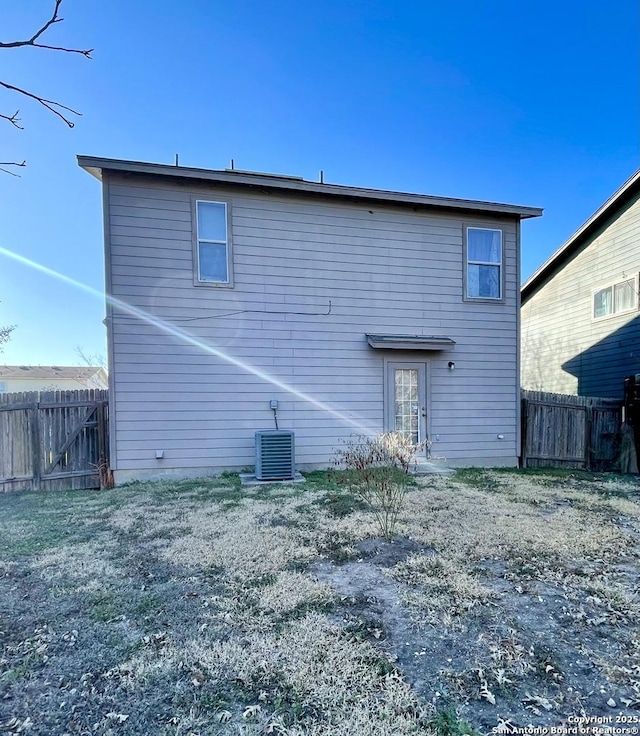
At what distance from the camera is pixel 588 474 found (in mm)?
7188

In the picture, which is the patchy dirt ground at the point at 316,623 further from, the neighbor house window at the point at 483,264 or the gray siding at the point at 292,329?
the neighbor house window at the point at 483,264

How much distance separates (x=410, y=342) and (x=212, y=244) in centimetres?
393

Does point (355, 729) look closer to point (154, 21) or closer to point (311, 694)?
point (311, 694)

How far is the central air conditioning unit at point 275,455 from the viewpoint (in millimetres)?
6129

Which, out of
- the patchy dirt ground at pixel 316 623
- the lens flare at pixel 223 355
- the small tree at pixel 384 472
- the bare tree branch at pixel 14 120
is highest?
the bare tree branch at pixel 14 120

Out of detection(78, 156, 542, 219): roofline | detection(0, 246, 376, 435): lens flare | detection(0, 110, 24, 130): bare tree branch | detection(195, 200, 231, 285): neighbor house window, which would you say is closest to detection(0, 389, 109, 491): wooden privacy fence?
detection(0, 246, 376, 435): lens flare

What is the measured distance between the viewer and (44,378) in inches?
1078

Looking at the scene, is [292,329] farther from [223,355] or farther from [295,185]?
[295,185]

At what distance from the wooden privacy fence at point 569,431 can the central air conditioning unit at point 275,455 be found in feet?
16.3

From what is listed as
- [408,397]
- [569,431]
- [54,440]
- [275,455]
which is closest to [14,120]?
[275,455]

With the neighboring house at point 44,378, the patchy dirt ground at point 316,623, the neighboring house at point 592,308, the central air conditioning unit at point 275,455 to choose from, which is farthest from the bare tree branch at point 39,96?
the neighboring house at point 44,378

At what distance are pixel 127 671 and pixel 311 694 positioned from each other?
93cm

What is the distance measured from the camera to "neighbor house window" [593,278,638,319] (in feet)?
29.5

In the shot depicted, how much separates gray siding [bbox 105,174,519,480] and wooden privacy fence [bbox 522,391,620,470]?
0.48m
